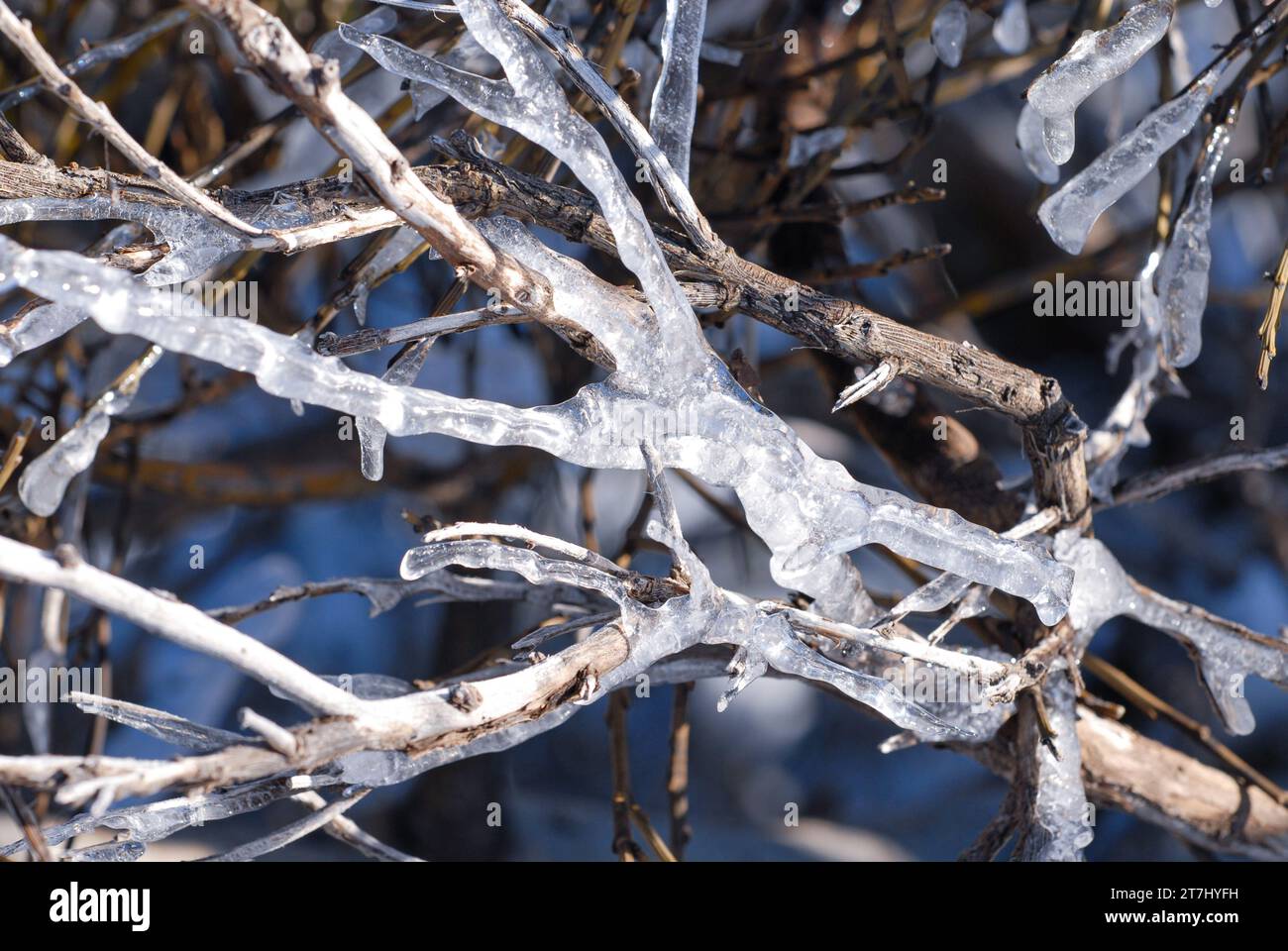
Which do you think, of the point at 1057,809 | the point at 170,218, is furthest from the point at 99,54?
the point at 1057,809

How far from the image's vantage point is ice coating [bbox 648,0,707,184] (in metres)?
0.49

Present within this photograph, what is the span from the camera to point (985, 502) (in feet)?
2.29

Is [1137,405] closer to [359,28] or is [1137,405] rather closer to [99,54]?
[359,28]

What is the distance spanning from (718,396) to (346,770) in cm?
24

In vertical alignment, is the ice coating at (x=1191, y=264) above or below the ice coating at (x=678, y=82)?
below

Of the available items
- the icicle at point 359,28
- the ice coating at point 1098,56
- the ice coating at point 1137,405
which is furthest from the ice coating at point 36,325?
the ice coating at point 1137,405

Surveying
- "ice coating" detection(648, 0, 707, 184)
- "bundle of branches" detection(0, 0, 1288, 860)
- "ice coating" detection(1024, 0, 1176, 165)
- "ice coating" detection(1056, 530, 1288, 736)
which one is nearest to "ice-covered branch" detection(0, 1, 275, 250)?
"bundle of branches" detection(0, 0, 1288, 860)

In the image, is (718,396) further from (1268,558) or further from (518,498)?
(1268,558)

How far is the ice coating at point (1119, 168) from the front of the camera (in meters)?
0.55

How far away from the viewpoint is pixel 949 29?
2.23ft

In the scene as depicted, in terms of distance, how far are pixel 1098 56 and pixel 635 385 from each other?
303 millimetres

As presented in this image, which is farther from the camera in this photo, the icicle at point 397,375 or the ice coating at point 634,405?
the icicle at point 397,375

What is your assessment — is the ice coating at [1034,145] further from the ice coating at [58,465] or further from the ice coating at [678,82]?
the ice coating at [58,465]

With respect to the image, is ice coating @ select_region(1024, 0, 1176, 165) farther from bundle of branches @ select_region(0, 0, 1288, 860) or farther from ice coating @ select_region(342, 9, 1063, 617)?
ice coating @ select_region(342, 9, 1063, 617)
